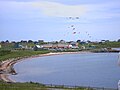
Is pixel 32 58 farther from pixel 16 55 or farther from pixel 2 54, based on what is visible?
pixel 2 54

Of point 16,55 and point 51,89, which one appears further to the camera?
point 16,55

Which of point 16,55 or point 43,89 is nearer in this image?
point 43,89

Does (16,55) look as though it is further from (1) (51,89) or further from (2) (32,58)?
(1) (51,89)

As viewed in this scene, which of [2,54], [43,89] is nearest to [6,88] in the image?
[43,89]

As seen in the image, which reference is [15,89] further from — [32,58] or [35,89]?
[32,58]

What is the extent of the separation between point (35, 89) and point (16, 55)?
14547 cm

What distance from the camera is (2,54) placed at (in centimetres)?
17588

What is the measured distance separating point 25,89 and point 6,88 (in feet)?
9.17

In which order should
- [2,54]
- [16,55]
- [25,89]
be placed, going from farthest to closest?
[16,55]
[2,54]
[25,89]

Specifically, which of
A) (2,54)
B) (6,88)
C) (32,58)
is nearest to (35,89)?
(6,88)

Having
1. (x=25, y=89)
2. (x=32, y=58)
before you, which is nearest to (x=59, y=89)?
(x=25, y=89)

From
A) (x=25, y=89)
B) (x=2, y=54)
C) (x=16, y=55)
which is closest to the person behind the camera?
(x=25, y=89)

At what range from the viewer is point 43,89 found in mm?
44688

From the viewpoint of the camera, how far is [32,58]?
644ft
